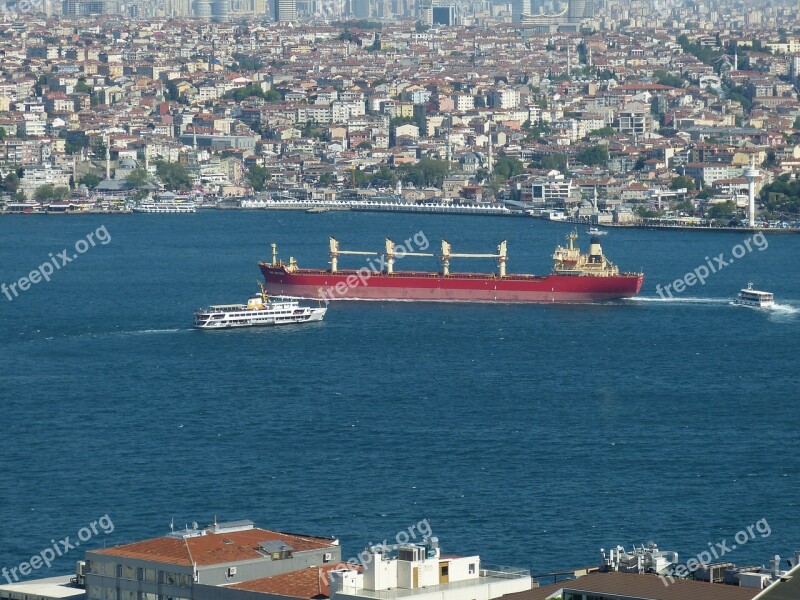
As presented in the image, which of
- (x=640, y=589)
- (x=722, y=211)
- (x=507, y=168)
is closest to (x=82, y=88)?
(x=507, y=168)

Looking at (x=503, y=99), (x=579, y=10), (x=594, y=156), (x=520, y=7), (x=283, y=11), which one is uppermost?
(x=594, y=156)

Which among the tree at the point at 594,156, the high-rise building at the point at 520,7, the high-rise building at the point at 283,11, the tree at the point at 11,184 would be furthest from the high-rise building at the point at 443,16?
the tree at the point at 11,184

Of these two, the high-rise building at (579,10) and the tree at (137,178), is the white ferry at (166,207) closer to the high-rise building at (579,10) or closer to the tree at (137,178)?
the tree at (137,178)

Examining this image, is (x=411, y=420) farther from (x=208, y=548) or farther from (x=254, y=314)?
(x=208, y=548)

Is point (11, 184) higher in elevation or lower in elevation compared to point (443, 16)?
higher

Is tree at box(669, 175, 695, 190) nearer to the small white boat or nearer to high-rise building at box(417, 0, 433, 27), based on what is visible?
the small white boat

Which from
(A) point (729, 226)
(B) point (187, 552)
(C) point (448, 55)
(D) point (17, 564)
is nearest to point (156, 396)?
(D) point (17, 564)
